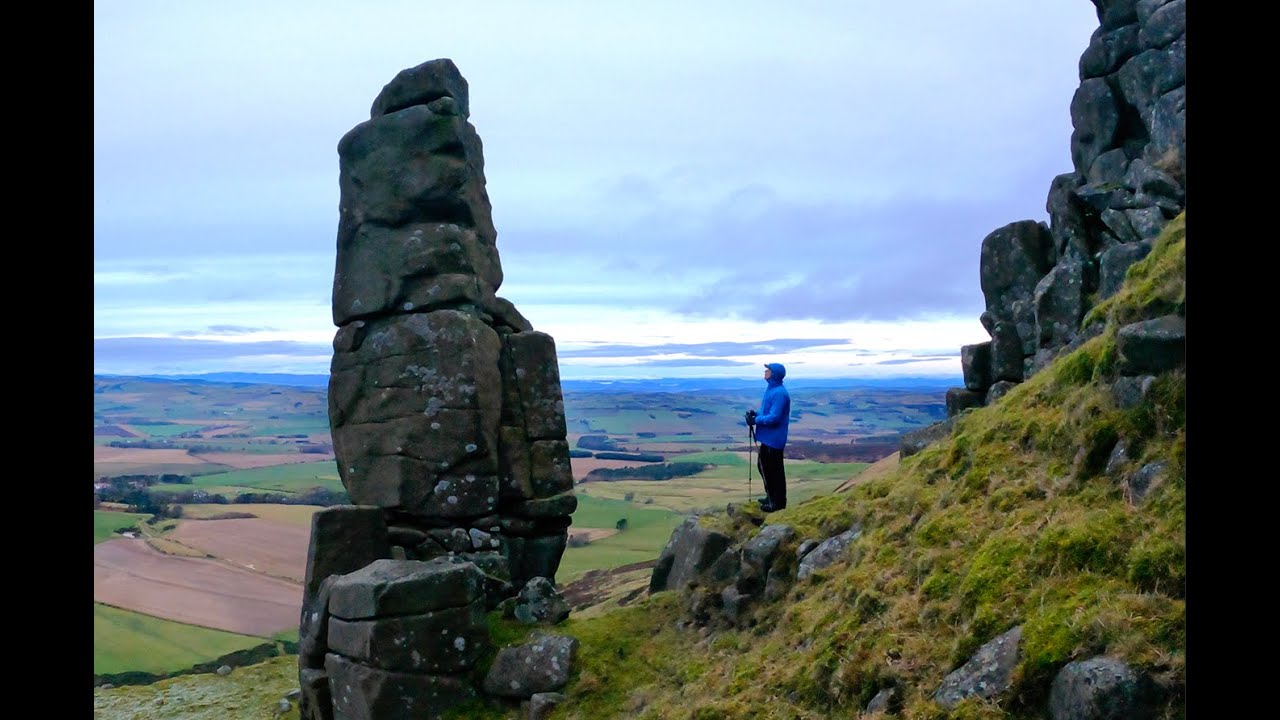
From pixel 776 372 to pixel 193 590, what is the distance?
4222 cm

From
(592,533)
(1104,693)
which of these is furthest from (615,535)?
(1104,693)

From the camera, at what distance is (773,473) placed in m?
24.4

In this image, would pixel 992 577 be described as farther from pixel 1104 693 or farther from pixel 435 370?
pixel 435 370

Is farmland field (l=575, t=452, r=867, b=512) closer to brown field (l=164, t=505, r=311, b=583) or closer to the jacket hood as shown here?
brown field (l=164, t=505, r=311, b=583)

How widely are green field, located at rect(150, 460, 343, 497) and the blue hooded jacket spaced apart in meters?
68.9

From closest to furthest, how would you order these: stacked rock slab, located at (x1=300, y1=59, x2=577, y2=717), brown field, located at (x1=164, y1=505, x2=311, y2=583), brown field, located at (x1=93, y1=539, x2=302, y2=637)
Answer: stacked rock slab, located at (x1=300, y1=59, x2=577, y2=717) → brown field, located at (x1=93, y1=539, x2=302, y2=637) → brown field, located at (x1=164, y1=505, x2=311, y2=583)

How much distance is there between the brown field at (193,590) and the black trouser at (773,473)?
2676 centimetres

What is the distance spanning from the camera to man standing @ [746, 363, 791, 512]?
24.0 metres

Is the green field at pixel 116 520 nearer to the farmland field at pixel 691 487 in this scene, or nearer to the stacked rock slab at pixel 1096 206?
the farmland field at pixel 691 487

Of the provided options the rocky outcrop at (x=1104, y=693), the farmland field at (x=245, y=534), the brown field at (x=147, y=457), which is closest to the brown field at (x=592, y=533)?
the farmland field at (x=245, y=534)

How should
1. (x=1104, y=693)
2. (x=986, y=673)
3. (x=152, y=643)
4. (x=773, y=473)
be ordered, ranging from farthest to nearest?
(x=152, y=643), (x=773, y=473), (x=986, y=673), (x=1104, y=693)

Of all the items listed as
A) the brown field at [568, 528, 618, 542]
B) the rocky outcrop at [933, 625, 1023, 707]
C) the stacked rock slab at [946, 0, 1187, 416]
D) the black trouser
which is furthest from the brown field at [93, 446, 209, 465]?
the rocky outcrop at [933, 625, 1023, 707]

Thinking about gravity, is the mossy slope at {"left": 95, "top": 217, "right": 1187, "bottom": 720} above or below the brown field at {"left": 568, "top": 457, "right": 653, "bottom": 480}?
above
